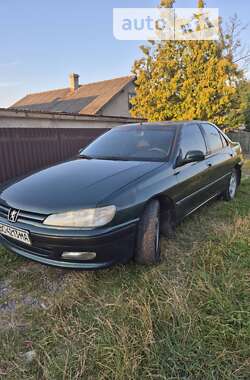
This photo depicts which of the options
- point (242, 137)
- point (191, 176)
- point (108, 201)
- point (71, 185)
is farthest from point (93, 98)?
point (108, 201)

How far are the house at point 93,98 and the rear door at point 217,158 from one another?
11005 mm

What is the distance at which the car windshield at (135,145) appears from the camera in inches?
111

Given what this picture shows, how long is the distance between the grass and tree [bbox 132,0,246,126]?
431 inches

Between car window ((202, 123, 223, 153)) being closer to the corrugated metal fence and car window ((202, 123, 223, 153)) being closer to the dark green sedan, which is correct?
the dark green sedan

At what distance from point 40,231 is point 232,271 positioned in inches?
65.5

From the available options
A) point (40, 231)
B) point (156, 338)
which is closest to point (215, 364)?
point (156, 338)

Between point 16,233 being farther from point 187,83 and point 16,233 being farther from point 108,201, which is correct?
point 187,83

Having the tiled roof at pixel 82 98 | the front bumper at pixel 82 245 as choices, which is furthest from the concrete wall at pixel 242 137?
the front bumper at pixel 82 245

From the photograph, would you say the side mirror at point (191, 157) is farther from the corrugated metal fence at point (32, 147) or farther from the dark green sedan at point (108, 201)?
the corrugated metal fence at point (32, 147)

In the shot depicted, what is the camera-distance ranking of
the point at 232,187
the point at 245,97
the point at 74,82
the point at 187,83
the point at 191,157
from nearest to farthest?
the point at 191,157
the point at 232,187
the point at 187,83
the point at 245,97
the point at 74,82

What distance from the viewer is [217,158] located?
3725 millimetres

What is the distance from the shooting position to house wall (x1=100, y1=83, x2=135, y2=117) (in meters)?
16.1

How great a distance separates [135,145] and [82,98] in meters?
16.4

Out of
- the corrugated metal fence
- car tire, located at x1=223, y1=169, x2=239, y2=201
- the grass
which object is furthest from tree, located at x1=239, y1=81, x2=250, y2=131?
the grass
